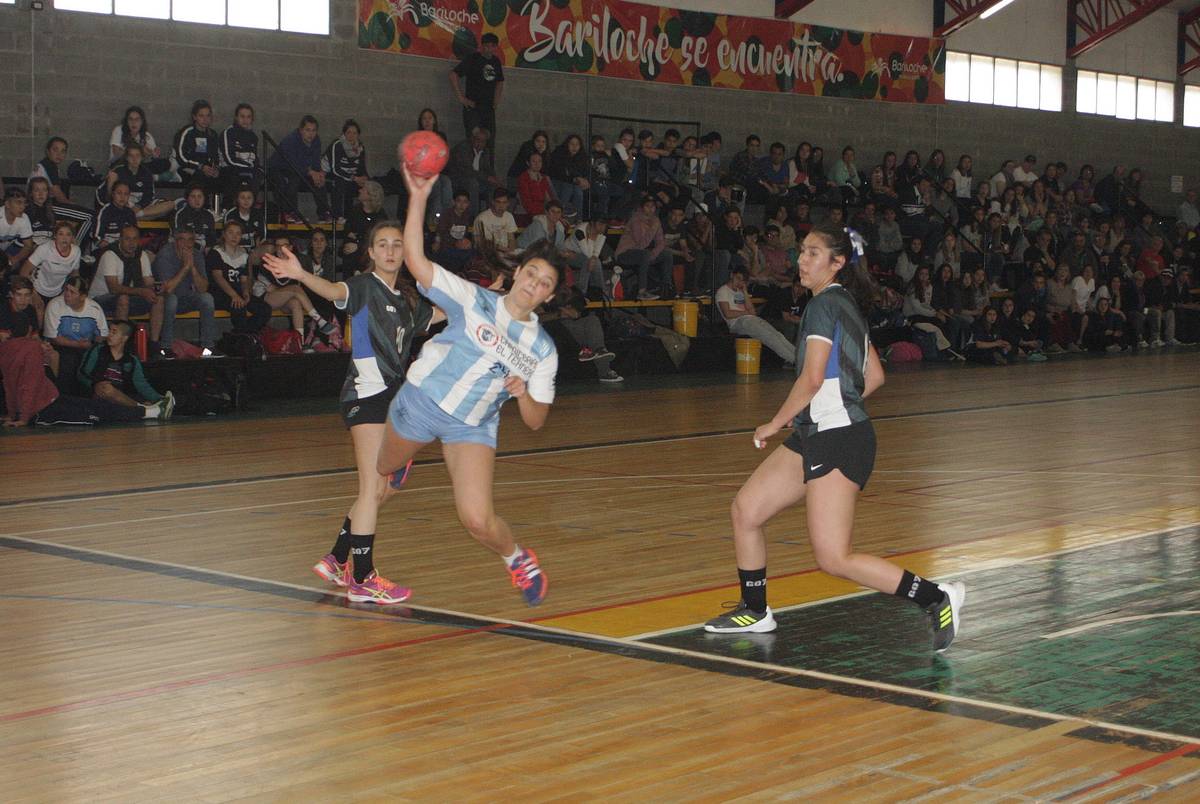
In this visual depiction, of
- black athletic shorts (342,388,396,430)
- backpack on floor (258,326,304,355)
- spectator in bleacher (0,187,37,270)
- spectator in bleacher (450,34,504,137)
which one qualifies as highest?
spectator in bleacher (450,34,504,137)

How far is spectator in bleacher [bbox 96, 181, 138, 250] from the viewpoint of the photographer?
16.4 m

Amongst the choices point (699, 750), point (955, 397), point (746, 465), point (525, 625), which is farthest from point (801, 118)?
point (699, 750)

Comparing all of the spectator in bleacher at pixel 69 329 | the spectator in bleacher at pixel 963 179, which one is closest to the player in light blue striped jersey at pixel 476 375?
the spectator in bleacher at pixel 69 329

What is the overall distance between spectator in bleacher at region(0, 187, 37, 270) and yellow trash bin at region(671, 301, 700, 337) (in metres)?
8.85

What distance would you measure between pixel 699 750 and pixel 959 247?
22.7 m

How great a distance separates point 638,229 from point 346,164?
4.23 metres

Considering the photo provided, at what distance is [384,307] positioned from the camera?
6.99 m

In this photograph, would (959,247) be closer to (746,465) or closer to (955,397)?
(955,397)

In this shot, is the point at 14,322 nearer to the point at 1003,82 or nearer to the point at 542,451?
the point at 542,451

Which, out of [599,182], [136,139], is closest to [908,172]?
[599,182]

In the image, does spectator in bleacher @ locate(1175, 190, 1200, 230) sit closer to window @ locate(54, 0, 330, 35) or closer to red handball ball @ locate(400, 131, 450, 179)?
window @ locate(54, 0, 330, 35)

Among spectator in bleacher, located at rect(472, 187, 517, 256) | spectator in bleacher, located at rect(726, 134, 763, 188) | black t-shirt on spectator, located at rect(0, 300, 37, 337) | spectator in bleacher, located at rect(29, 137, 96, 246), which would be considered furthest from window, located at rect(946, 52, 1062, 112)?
black t-shirt on spectator, located at rect(0, 300, 37, 337)

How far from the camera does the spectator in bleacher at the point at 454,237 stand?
744 inches

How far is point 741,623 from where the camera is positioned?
6348 mm
